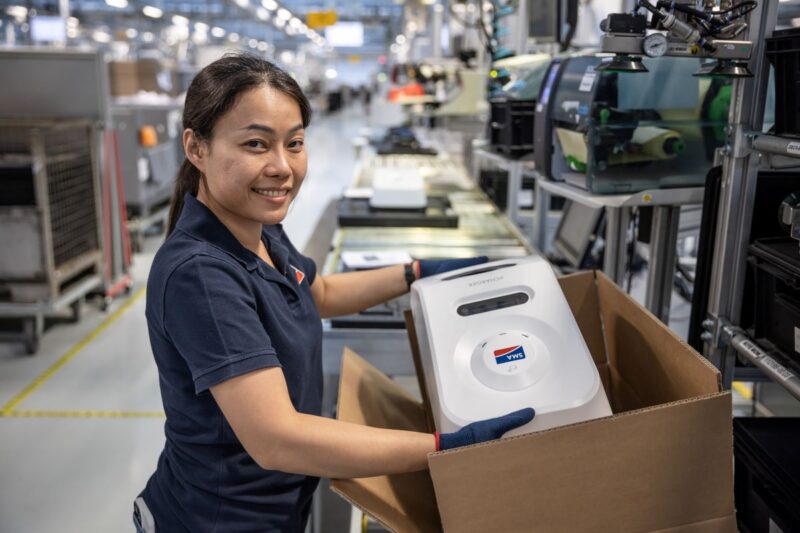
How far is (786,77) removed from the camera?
1.22m

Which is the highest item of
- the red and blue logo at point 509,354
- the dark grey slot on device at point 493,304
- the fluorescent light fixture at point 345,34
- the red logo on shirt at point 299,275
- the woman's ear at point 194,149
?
the fluorescent light fixture at point 345,34

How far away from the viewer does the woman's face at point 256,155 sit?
1.19 m

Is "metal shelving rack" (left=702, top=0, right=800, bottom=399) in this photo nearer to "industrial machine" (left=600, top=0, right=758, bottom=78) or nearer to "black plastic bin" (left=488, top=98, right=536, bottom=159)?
"industrial machine" (left=600, top=0, right=758, bottom=78)

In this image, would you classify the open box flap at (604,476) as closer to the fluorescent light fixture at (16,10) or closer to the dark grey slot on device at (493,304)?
the dark grey slot on device at (493,304)

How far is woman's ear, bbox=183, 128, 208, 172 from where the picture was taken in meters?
1.24

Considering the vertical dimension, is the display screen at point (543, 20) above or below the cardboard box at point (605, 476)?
above

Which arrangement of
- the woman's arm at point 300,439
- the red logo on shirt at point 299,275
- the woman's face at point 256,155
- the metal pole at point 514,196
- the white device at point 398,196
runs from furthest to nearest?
the metal pole at point 514,196 → the white device at point 398,196 → the red logo on shirt at point 299,275 → the woman's face at point 256,155 → the woman's arm at point 300,439

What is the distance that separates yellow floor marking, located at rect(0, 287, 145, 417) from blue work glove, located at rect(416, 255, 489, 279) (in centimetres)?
251

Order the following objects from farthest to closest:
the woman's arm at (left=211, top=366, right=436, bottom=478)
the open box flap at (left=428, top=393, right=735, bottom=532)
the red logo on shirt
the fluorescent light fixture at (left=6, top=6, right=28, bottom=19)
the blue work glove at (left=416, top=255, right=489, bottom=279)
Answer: the fluorescent light fixture at (left=6, top=6, right=28, bottom=19) < the blue work glove at (left=416, top=255, right=489, bottom=279) < the red logo on shirt < the woman's arm at (left=211, top=366, right=436, bottom=478) < the open box flap at (left=428, top=393, right=735, bottom=532)

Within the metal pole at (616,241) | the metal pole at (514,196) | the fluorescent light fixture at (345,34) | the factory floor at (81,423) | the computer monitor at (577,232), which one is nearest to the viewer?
the metal pole at (616,241)

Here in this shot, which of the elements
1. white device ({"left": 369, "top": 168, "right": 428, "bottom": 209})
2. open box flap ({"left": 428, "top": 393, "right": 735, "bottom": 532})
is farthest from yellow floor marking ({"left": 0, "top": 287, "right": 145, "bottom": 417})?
open box flap ({"left": 428, "top": 393, "right": 735, "bottom": 532})

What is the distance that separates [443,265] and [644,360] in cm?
53

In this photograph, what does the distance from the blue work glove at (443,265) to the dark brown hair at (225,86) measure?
1.76 feet

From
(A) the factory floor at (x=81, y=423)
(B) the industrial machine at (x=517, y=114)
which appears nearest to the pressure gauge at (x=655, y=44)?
(B) the industrial machine at (x=517, y=114)
